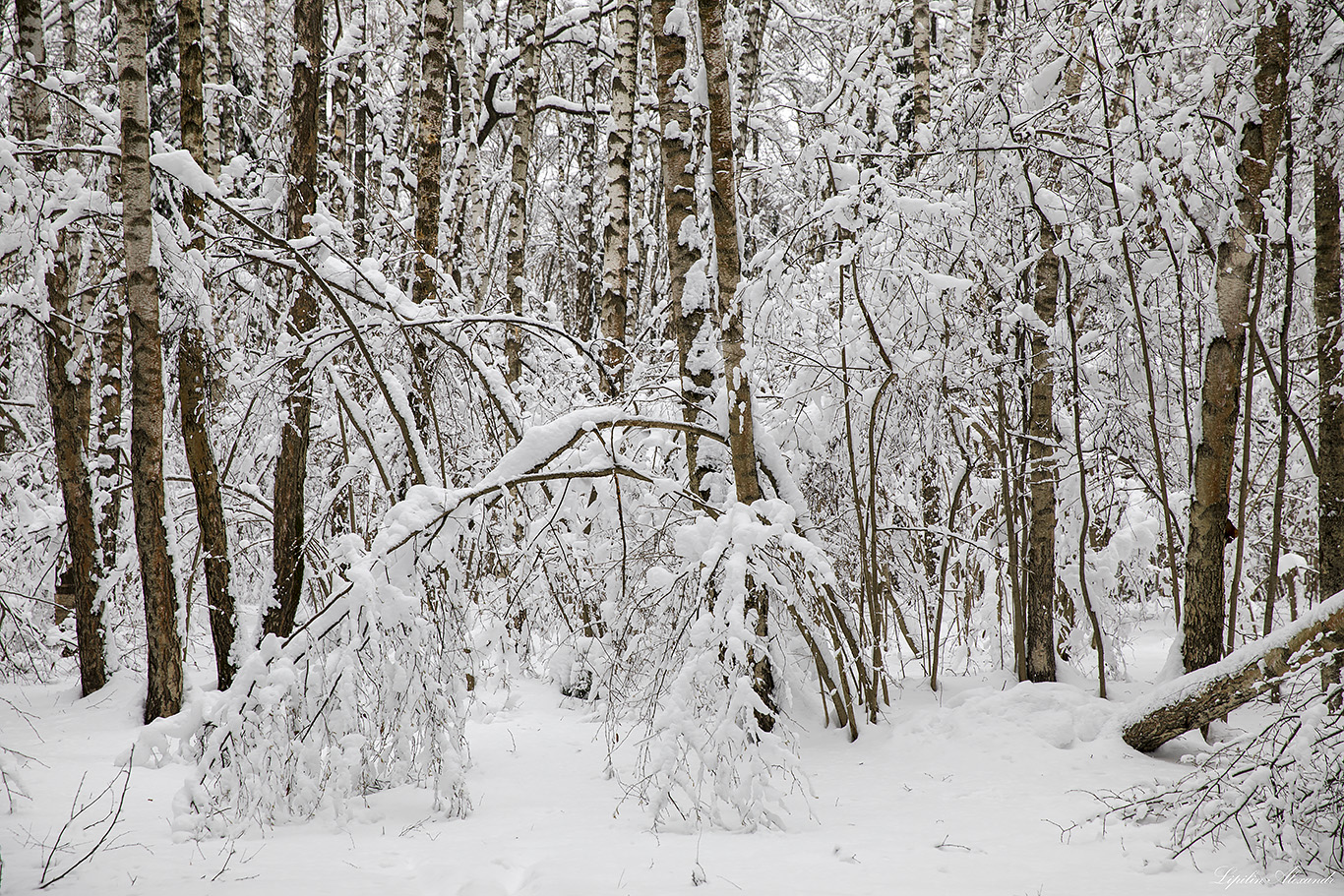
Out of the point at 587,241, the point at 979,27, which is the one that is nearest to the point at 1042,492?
the point at 979,27

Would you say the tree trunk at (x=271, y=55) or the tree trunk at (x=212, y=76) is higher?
the tree trunk at (x=271, y=55)

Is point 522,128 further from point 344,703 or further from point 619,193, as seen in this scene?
point 344,703

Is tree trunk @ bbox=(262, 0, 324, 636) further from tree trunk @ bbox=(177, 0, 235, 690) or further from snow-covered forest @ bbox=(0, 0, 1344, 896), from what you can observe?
tree trunk @ bbox=(177, 0, 235, 690)

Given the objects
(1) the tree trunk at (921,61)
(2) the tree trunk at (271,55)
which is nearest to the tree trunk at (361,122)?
(2) the tree trunk at (271,55)

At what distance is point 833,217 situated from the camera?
4.28 m

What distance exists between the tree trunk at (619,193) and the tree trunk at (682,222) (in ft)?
8.23

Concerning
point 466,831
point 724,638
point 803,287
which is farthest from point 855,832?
point 803,287

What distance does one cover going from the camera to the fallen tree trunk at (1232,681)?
323 cm

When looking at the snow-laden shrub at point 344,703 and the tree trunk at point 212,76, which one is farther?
the tree trunk at point 212,76

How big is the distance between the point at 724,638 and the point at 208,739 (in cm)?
227

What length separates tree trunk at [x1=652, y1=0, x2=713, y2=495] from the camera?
462 cm

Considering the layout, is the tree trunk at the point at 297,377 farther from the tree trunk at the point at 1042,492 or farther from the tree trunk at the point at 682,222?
the tree trunk at the point at 1042,492

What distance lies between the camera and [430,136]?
5.66m

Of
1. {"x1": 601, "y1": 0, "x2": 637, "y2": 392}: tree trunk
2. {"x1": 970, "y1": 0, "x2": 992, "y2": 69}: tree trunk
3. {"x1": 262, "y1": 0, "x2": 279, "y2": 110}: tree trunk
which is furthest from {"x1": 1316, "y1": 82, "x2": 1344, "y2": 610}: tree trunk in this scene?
{"x1": 262, "y1": 0, "x2": 279, "y2": 110}: tree trunk
